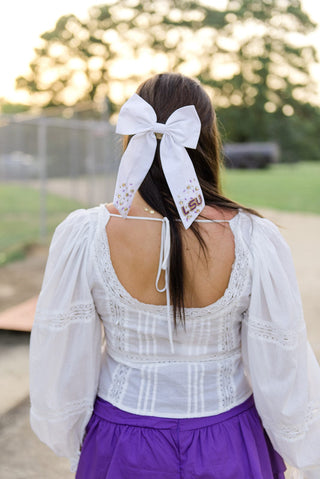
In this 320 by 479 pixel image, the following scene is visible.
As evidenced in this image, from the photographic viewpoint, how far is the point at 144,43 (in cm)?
3734

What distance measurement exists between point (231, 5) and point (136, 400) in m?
41.3

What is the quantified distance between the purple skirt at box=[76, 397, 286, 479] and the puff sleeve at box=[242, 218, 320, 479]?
3.4 inches

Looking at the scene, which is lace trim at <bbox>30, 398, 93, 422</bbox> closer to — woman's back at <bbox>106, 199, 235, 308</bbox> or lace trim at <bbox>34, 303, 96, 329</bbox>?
lace trim at <bbox>34, 303, 96, 329</bbox>

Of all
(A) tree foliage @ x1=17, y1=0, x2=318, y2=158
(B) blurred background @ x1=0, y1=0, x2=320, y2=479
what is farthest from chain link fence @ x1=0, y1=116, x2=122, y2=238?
(A) tree foliage @ x1=17, y1=0, x2=318, y2=158

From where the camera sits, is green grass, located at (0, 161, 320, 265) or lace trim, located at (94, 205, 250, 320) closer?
lace trim, located at (94, 205, 250, 320)

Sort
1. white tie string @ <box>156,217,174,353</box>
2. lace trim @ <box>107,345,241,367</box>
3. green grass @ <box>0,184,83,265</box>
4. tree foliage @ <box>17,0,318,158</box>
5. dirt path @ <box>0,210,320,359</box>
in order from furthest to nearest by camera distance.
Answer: tree foliage @ <box>17,0,318,158</box>
green grass @ <box>0,184,83,265</box>
dirt path @ <box>0,210,320,359</box>
lace trim @ <box>107,345,241,367</box>
white tie string @ <box>156,217,174,353</box>

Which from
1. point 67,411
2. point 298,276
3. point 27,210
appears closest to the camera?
point 67,411

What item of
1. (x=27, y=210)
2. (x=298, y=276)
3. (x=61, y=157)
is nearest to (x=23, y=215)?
(x=27, y=210)

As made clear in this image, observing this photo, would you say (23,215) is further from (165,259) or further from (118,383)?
(165,259)

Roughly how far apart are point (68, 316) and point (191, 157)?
549 mm

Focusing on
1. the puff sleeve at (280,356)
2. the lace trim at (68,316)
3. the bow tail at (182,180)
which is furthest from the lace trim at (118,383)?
the bow tail at (182,180)

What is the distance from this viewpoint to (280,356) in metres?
1.43

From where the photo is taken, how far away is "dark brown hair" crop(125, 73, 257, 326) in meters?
1.36

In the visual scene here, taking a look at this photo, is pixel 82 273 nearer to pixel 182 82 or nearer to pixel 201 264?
pixel 201 264
